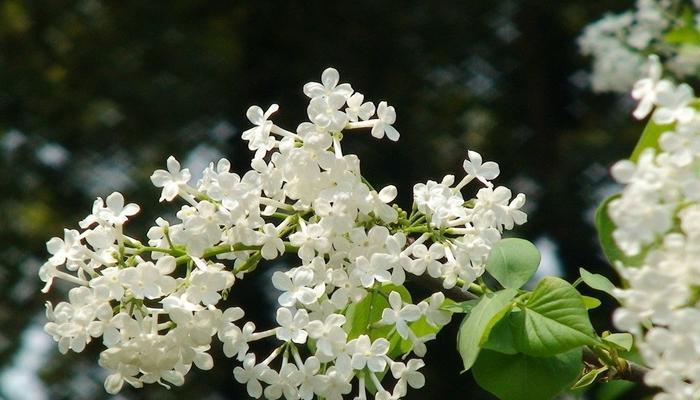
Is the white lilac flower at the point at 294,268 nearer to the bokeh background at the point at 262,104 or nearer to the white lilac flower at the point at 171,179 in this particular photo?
the white lilac flower at the point at 171,179

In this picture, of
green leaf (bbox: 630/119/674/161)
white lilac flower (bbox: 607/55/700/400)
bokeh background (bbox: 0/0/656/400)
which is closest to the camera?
white lilac flower (bbox: 607/55/700/400)

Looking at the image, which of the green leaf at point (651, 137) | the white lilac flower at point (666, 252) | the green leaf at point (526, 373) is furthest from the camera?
the green leaf at point (526, 373)

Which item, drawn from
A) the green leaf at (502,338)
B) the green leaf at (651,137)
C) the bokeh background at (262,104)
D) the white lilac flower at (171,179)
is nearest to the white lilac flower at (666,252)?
the green leaf at (651,137)

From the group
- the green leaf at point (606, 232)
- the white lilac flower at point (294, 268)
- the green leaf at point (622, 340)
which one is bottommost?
the white lilac flower at point (294, 268)

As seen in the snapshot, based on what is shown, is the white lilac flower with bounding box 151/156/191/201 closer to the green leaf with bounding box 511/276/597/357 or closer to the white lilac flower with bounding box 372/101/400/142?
the white lilac flower with bounding box 372/101/400/142

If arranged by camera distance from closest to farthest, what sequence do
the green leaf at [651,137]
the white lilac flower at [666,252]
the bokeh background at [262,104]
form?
the white lilac flower at [666,252] → the green leaf at [651,137] → the bokeh background at [262,104]

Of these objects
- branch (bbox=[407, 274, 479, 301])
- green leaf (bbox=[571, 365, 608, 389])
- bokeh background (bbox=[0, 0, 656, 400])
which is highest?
bokeh background (bbox=[0, 0, 656, 400])

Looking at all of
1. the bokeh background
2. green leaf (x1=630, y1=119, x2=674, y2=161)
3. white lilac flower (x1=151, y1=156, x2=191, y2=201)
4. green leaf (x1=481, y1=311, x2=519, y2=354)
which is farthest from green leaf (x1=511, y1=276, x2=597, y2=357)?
the bokeh background

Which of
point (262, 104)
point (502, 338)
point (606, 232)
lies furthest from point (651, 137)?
point (262, 104)
